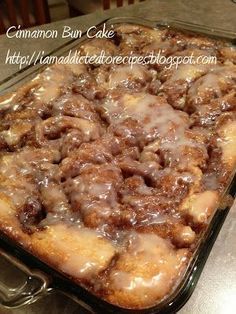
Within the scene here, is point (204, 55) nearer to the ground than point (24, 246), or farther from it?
farther from it

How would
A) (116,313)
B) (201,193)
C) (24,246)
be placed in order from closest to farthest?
(116,313) → (24,246) → (201,193)

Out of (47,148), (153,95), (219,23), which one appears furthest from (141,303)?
(219,23)

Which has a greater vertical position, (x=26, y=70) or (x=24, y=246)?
(x=26, y=70)

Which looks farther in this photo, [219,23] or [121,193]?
[219,23]

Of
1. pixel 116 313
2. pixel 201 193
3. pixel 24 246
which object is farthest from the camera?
pixel 201 193

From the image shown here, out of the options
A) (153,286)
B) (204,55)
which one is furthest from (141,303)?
(204,55)

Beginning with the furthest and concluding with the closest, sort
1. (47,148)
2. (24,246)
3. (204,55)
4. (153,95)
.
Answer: (204,55), (153,95), (47,148), (24,246)

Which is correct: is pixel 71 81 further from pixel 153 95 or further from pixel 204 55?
pixel 204 55

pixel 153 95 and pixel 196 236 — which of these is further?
pixel 153 95

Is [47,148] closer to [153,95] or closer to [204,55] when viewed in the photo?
[153,95]
